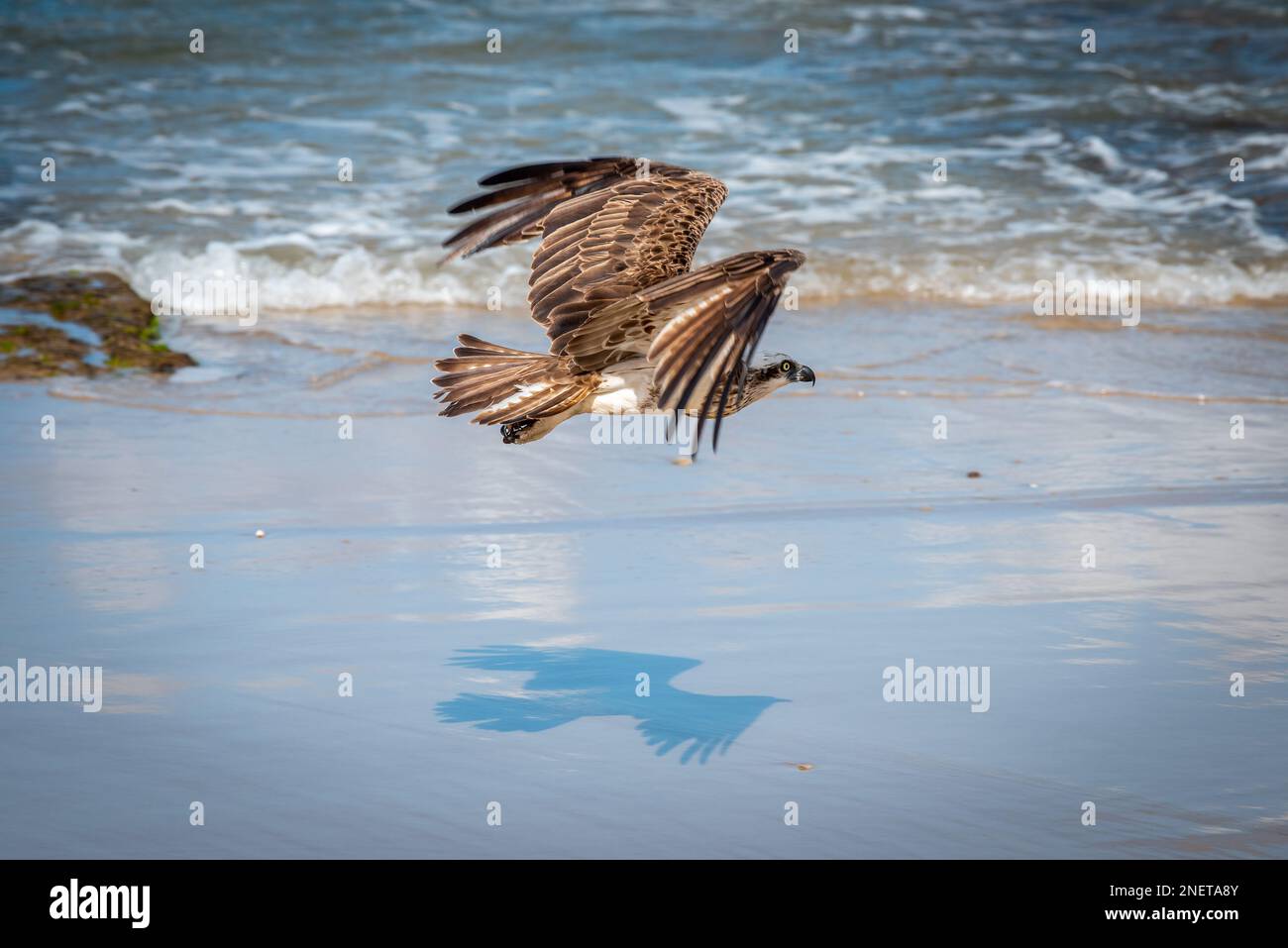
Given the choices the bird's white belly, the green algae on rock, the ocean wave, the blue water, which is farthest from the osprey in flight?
the blue water

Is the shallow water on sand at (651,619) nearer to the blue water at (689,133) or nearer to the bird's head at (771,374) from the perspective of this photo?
the bird's head at (771,374)

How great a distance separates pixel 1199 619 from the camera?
5.35m

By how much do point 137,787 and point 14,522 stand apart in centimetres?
252

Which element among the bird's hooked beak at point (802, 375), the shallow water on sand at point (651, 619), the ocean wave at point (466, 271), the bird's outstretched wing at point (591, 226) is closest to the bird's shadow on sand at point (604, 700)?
the shallow water on sand at point (651, 619)

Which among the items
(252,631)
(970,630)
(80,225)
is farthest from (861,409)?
(80,225)

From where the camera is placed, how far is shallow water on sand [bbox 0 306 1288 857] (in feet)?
12.9

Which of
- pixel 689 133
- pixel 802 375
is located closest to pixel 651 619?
pixel 802 375

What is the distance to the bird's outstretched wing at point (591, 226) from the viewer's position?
17.9 ft

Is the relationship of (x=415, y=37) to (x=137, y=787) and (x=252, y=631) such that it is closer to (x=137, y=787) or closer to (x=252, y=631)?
(x=252, y=631)

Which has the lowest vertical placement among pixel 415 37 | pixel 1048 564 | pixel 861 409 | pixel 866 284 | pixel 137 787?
pixel 137 787

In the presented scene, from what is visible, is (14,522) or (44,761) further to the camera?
(14,522)

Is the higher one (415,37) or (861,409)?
(415,37)

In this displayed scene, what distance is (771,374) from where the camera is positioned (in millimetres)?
5633

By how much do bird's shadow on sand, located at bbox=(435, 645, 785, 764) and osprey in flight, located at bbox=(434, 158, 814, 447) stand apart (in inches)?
30.2
